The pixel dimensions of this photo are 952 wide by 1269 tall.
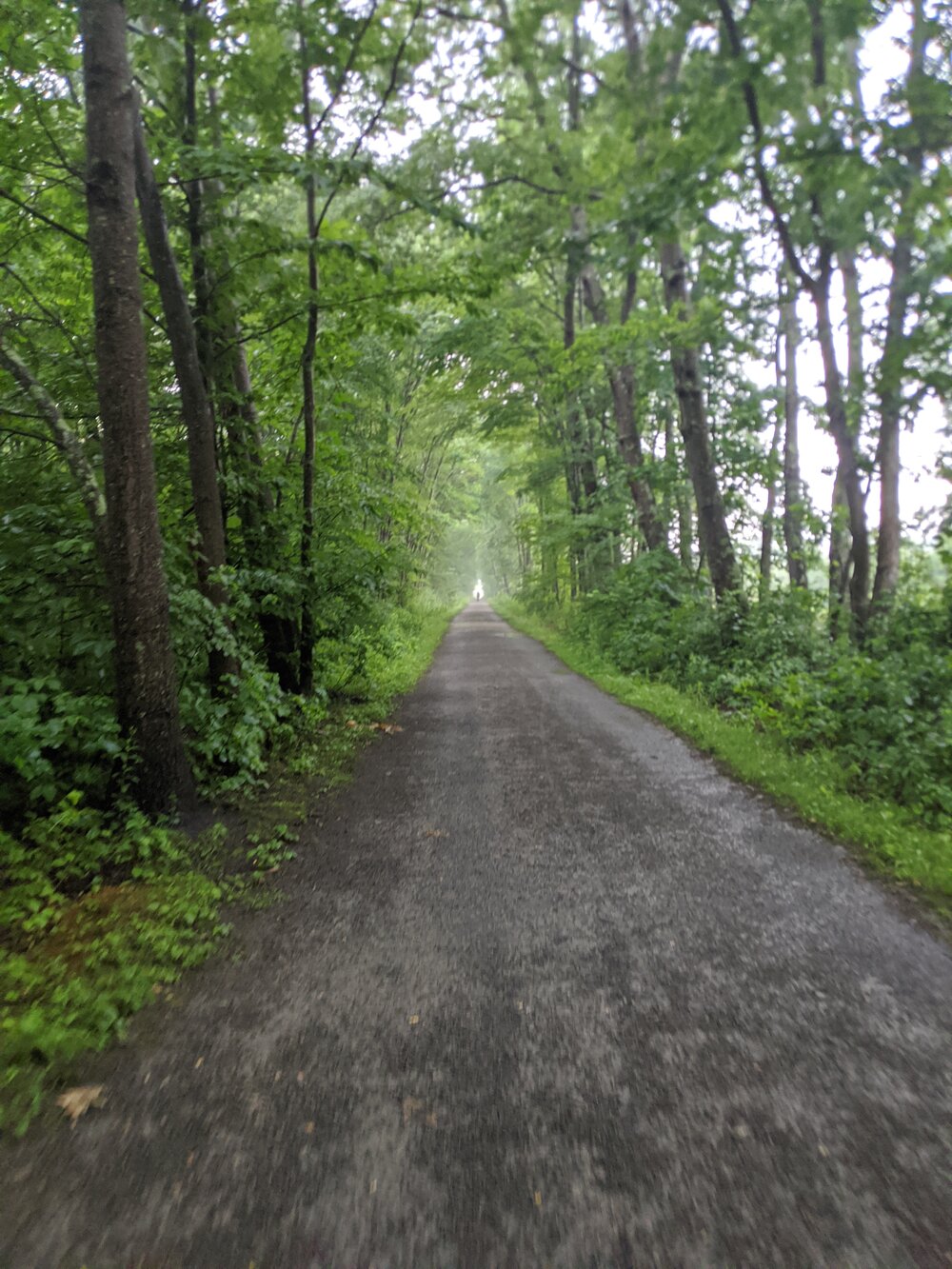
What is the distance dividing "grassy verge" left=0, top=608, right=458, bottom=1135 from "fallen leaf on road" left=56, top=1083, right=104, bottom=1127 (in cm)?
5

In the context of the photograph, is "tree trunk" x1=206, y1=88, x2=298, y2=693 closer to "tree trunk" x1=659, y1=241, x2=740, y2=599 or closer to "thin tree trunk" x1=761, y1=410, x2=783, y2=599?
"tree trunk" x1=659, y1=241, x2=740, y2=599

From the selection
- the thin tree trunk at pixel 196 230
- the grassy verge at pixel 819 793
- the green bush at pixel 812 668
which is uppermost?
the thin tree trunk at pixel 196 230

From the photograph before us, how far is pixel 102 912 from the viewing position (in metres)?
3.21

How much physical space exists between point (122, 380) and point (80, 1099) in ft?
12.0

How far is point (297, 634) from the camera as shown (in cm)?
729

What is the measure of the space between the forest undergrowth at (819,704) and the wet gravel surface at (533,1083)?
722 mm

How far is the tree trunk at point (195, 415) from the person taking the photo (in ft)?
16.8

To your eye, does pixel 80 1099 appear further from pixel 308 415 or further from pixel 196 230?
pixel 196 230

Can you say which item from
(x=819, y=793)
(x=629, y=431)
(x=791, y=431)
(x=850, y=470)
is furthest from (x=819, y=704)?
(x=791, y=431)

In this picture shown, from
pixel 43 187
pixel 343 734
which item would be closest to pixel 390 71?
pixel 43 187

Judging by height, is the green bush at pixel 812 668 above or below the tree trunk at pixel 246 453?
below

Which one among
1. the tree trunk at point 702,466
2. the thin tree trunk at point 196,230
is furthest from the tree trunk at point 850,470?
the thin tree trunk at point 196,230

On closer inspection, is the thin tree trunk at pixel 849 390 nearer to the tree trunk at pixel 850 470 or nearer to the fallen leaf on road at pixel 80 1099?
the tree trunk at pixel 850 470

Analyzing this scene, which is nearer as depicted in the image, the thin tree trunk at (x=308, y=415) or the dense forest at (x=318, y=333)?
the dense forest at (x=318, y=333)
